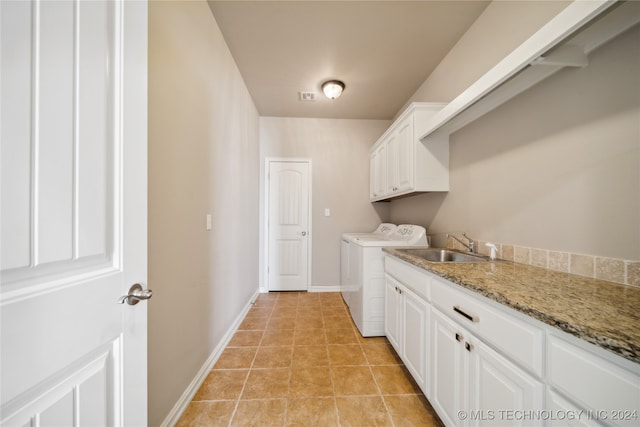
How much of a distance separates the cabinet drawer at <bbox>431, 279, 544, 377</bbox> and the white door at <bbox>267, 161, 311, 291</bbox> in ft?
8.16

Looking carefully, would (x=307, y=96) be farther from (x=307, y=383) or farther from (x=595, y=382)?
(x=595, y=382)

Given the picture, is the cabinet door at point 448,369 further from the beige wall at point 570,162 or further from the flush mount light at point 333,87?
the flush mount light at point 333,87

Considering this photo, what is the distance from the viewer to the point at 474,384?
927 millimetres

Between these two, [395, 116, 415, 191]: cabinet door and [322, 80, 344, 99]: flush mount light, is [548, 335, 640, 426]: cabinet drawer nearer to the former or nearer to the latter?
[395, 116, 415, 191]: cabinet door

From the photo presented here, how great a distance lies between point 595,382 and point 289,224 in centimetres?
313

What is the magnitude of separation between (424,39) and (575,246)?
1865 mm

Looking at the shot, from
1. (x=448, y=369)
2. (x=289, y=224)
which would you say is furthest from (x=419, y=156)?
(x=289, y=224)

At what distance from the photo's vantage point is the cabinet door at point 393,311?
1.70 meters

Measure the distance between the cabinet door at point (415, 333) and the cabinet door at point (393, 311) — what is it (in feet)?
0.29

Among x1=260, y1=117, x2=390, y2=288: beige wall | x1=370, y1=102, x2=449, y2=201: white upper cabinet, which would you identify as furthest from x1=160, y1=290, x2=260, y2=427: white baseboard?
x1=370, y1=102, x2=449, y2=201: white upper cabinet

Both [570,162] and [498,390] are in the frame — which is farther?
[570,162]
